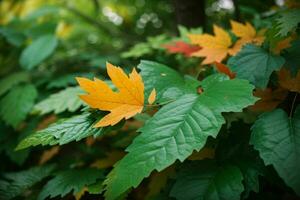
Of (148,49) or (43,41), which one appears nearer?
(148,49)

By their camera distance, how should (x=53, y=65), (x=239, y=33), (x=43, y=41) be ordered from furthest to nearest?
(x=53, y=65) → (x=43, y=41) → (x=239, y=33)

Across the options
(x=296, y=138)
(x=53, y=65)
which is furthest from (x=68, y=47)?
(x=296, y=138)

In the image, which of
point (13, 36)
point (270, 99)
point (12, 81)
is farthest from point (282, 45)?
point (13, 36)

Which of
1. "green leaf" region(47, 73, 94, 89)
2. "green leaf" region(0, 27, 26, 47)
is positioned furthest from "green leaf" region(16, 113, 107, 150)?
"green leaf" region(0, 27, 26, 47)

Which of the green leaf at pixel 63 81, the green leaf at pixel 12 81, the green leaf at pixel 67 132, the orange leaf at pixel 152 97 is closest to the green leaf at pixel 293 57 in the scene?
the orange leaf at pixel 152 97

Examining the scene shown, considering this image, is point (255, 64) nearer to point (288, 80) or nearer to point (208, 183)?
point (288, 80)

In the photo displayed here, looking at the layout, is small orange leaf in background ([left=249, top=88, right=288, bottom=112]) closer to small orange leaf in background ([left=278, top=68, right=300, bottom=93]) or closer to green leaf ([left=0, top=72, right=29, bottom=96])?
small orange leaf in background ([left=278, top=68, right=300, bottom=93])

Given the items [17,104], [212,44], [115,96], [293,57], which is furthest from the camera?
[17,104]

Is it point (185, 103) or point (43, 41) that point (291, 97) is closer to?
point (185, 103)
